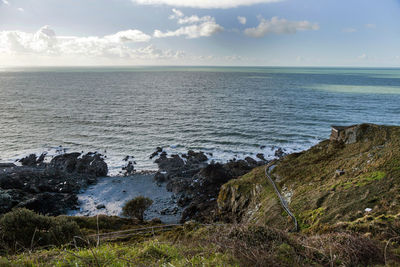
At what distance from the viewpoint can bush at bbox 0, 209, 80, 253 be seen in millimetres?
11469

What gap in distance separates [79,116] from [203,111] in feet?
124

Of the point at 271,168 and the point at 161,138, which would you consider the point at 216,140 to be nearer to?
the point at 161,138

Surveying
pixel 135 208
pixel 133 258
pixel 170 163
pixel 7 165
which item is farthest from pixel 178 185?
pixel 7 165

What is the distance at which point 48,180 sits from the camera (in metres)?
31.0

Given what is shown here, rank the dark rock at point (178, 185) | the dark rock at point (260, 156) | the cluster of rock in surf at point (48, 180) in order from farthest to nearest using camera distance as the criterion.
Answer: the dark rock at point (260, 156), the dark rock at point (178, 185), the cluster of rock in surf at point (48, 180)

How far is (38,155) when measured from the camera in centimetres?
4053

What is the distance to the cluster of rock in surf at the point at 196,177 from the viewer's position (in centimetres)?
2497

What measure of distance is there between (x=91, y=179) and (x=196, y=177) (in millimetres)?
16000

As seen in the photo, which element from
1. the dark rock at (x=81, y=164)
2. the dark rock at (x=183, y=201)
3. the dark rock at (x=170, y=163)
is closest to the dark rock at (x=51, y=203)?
the dark rock at (x=81, y=164)

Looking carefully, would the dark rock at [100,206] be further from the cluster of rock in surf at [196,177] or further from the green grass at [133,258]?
the green grass at [133,258]

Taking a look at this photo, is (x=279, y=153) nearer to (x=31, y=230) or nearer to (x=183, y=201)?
(x=183, y=201)

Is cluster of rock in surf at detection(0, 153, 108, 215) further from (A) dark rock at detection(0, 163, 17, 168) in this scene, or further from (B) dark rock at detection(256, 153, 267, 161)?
(B) dark rock at detection(256, 153, 267, 161)

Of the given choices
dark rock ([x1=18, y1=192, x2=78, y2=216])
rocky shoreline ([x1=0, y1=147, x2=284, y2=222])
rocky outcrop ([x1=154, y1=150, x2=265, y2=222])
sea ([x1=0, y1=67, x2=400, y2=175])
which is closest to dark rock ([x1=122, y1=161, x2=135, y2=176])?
rocky shoreline ([x1=0, y1=147, x2=284, y2=222])

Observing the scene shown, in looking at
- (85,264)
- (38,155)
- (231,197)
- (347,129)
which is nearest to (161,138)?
(38,155)
